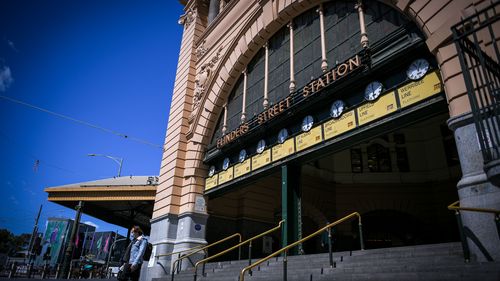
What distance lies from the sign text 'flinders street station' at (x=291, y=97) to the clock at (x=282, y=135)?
2.34 feet

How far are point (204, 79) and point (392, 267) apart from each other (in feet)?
50.2

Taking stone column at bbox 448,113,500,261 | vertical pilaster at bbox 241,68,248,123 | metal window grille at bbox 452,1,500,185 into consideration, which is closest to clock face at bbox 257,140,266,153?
vertical pilaster at bbox 241,68,248,123

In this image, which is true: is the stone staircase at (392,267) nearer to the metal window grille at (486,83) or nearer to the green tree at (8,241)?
the metal window grille at (486,83)

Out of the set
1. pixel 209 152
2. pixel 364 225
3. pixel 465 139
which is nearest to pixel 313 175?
pixel 364 225

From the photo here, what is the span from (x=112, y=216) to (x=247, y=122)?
2202 centimetres

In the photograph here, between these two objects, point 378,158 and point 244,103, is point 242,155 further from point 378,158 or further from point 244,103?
point 378,158

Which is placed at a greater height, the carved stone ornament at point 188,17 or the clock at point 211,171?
the carved stone ornament at point 188,17

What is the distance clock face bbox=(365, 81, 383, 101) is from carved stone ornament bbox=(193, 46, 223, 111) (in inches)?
415

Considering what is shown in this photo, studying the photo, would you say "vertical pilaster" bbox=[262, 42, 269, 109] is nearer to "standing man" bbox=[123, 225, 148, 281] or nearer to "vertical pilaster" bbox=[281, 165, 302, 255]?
"vertical pilaster" bbox=[281, 165, 302, 255]

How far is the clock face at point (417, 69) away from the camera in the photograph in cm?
864

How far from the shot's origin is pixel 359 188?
21156 millimetres

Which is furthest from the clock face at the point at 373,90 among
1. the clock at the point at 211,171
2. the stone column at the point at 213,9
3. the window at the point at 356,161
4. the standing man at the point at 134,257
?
the stone column at the point at 213,9

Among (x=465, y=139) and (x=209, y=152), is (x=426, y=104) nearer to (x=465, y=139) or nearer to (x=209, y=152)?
(x=465, y=139)

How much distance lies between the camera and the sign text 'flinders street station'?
34.6ft
